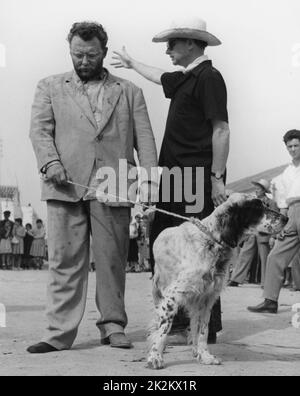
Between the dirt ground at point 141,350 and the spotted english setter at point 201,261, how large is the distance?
0.22 meters

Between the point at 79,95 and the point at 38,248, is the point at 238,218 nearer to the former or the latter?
the point at 79,95

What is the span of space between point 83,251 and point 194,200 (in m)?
1.03

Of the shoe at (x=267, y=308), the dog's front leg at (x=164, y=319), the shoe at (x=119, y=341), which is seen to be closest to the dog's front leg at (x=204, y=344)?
the dog's front leg at (x=164, y=319)

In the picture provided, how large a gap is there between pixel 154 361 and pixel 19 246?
20139 millimetres

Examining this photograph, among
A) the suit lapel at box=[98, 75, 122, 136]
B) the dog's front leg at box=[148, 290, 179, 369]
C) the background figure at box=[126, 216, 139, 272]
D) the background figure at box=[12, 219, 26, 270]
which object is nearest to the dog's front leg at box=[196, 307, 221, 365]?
the dog's front leg at box=[148, 290, 179, 369]

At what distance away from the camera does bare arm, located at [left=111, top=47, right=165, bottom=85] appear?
731 cm

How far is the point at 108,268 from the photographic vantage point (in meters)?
6.61

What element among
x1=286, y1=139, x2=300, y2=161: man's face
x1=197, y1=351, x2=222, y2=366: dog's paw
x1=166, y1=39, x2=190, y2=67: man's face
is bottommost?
x1=197, y1=351, x2=222, y2=366: dog's paw

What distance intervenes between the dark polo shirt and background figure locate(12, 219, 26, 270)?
18534mm

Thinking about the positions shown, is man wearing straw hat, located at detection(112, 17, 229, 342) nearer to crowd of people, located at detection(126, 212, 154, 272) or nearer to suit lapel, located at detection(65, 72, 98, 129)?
suit lapel, located at detection(65, 72, 98, 129)

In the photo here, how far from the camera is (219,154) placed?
665 centimetres

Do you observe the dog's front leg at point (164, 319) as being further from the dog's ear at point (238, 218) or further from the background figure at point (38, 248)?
the background figure at point (38, 248)
